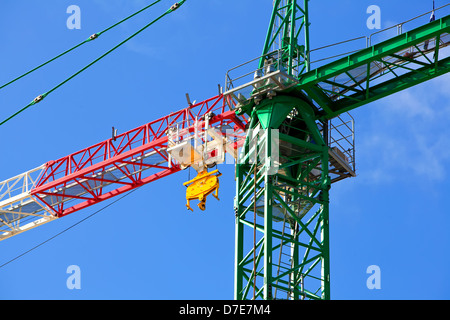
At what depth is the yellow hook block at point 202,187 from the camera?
4400cm

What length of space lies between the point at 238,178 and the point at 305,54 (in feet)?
19.6

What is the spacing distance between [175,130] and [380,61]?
35.1ft

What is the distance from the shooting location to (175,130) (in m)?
48.3

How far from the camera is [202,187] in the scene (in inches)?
1745

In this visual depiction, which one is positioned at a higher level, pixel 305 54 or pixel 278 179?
pixel 305 54

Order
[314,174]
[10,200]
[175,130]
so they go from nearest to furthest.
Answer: [314,174]
[175,130]
[10,200]

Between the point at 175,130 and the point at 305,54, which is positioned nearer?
the point at 305,54

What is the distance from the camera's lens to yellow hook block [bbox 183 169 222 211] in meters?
44.0
